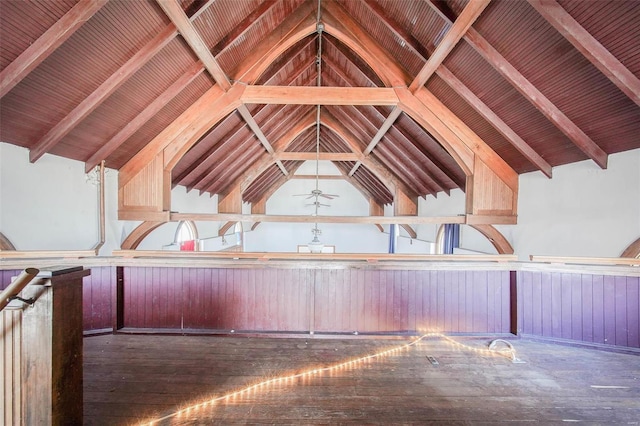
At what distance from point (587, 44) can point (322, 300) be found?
3.63 m

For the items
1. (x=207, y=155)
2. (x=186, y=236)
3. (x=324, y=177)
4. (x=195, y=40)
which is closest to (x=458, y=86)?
(x=195, y=40)

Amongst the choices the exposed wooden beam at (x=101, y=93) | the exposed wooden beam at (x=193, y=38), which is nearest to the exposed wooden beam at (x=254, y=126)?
the exposed wooden beam at (x=193, y=38)

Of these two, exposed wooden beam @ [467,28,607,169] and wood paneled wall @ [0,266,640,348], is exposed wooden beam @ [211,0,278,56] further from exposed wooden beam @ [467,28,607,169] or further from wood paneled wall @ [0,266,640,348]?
wood paneled wall @ [0,266,640,348]

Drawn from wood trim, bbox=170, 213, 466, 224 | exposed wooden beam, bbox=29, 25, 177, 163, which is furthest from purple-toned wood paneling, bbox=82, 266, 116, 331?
wood trim, bbox=170, 213, 466, 224

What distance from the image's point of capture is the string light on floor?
87.9 inches

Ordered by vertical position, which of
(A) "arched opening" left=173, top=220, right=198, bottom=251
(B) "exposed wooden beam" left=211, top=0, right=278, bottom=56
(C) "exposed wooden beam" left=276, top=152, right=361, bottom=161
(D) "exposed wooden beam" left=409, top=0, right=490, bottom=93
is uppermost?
(B) "exposed wooden beam" left=211, top=0, right=278, bottom=56

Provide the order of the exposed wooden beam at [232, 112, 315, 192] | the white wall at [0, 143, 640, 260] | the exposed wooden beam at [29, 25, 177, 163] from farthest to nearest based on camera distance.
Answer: the exposed wooden beam at [232, 112, 315, 192], the white wall at [0, 143, 640, 260], the exposed wooden beam at [29, 25, 177, 163]

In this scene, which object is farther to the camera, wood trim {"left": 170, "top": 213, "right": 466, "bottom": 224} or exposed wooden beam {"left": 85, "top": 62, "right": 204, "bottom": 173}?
wood trim {"left": 170, "top": 213, "right": 466, "bottom": 224}

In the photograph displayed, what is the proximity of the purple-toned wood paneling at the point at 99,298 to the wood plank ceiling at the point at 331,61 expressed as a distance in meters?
1.78

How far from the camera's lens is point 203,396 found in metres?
2.36

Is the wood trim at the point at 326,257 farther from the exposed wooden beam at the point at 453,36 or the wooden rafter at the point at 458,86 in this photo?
the exposed wooden beam at the point at 453,36

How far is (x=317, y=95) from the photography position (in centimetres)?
520

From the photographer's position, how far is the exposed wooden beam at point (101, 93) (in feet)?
11.8

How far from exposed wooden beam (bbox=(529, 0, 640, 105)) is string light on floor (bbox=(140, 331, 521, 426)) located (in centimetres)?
277
